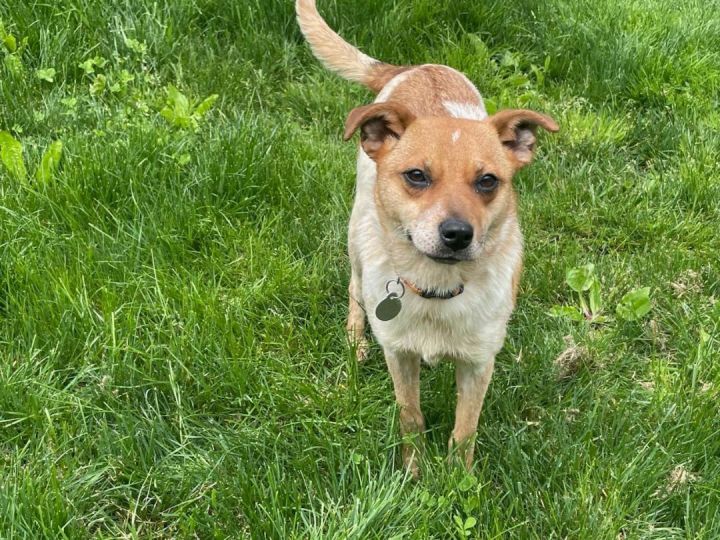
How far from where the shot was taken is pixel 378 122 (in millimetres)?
2768

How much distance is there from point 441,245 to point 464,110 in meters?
1.14

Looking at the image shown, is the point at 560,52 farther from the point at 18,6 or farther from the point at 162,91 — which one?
the point at 18,6

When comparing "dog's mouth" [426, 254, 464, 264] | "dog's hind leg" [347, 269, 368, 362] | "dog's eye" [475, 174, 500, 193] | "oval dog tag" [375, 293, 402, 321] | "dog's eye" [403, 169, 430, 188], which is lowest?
"dog's hind leg" [347, 269, 368, 362]

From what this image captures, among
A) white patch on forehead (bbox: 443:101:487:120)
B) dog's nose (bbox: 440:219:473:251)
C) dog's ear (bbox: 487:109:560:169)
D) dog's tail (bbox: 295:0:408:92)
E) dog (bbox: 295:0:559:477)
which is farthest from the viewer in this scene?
dog's tail (bbox: 295:0:408:92)

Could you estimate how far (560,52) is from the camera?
5211 millimetres

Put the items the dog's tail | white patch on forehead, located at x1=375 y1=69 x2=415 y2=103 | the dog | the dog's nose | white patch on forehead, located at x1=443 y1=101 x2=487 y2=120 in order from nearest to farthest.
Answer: the dog's nose < the dog < white patch on forehead, located at x1=443 y1=101 x2=487 y2=120 < white patch on forehead, located at x1=375 y1=69 x2=415 y2=103 < the dog's tail

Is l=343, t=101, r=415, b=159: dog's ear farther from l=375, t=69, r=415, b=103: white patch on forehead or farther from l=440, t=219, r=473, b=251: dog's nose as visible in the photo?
l=375, t=69, r=415, b=103: white patch on forehead

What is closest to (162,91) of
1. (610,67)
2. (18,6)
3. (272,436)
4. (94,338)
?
(18,6)

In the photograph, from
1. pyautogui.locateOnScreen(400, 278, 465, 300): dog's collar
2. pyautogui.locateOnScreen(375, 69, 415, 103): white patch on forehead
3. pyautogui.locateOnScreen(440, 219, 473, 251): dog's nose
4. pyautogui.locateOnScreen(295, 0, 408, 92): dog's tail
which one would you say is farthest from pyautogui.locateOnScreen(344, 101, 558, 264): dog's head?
pyautogui.locateOnScreen(295, 0, 408, 92): dog's tail

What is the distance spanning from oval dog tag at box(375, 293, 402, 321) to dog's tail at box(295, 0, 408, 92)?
1.60 m

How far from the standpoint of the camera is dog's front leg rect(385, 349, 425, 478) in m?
2.78

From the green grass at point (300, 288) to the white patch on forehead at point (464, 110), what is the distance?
0.87m

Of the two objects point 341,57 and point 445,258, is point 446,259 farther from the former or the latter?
point 341,57

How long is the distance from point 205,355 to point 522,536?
1369mm
